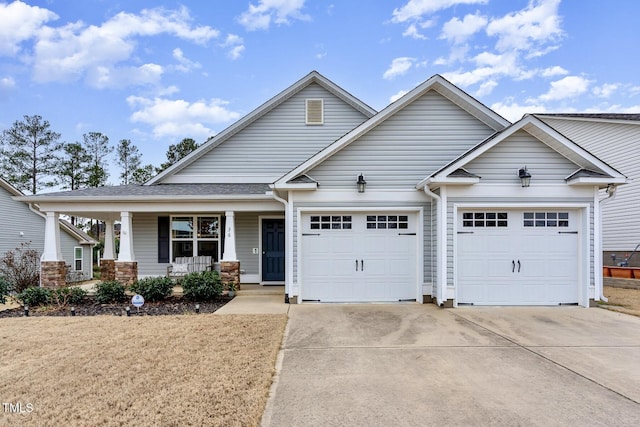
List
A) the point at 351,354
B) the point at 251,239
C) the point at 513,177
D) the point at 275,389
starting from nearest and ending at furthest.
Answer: the point at 275,389 < the point at 351,354 < the point at 513,177 < the point at 251,239

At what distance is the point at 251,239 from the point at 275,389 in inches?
324

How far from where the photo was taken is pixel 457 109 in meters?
8.95

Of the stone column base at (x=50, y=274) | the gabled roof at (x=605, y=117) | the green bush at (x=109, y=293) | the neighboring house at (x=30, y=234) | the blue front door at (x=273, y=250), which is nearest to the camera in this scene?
the green bush at (x=109, y=293)

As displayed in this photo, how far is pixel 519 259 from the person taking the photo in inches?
312

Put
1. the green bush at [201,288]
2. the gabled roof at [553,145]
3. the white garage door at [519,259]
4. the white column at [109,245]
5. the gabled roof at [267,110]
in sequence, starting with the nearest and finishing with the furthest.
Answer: the gabled roof at [553,145], the white garage door at [519,259], the green bush at [201,288], the gabled roof at [267,110], the white column at [109,245]

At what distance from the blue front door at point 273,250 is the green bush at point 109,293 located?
414cm

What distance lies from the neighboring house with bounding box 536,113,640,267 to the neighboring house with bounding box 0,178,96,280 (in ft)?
67.2

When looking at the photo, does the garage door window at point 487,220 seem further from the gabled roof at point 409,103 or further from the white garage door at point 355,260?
the gabled roof at point 409,103

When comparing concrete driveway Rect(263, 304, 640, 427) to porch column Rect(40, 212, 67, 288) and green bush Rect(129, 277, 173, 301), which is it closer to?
green bush Rect(129, 277, 173, 301)

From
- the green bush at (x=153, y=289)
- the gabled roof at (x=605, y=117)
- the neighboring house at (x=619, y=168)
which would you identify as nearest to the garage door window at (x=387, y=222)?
the green bush at (x=153, y=289)

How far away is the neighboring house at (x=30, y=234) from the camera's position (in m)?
14.4

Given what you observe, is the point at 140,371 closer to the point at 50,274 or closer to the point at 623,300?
the point at 50,274

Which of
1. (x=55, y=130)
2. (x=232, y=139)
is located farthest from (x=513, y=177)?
(x=55, y=130)

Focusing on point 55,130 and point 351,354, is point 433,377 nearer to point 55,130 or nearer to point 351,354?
point 351,354
